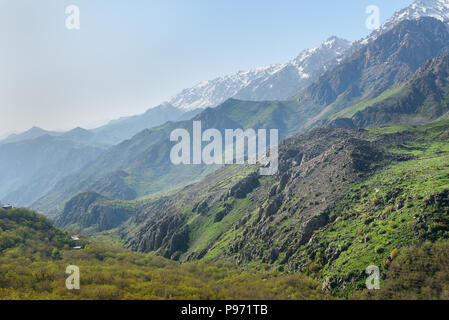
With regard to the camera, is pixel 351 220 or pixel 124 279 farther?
pixel 351 220

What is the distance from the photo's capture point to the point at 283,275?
136625mm

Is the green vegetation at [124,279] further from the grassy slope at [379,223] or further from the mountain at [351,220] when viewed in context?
the grassy slope at [379,223]

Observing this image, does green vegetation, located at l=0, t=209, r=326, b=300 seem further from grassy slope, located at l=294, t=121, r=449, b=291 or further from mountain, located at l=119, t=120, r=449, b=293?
grassy slope, located at l=294, t=121, r=449, b=291

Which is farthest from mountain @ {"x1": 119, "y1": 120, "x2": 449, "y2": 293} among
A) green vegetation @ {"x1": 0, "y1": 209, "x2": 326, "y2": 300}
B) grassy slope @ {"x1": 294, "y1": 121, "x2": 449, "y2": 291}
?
green vegetation @ {"x1": 0, "y1": 209, "x2": 326, "y2": 300}

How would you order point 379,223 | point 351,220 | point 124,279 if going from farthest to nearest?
point 351,220
point 124,279
point 379,223

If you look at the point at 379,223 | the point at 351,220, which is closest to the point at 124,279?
the point at 351,220

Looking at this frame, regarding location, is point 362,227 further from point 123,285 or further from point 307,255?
point 123,285

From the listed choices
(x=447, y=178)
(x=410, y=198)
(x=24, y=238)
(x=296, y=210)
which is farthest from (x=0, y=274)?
(x=447, y=178)

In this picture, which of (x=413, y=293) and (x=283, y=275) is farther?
(x=283, y=275)

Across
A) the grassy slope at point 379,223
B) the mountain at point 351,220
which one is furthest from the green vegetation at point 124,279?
the grassy slope at point 379,223

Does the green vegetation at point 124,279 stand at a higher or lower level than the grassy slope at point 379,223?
lower

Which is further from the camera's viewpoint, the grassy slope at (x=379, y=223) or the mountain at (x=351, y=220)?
the mountain at (x=351, y=220)

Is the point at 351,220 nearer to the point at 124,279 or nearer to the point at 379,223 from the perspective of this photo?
the point at 379,223
